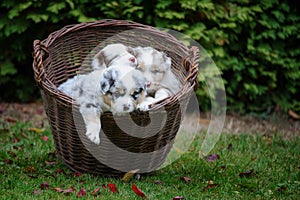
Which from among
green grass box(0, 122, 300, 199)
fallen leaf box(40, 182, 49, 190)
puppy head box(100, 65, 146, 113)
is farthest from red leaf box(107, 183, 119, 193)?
puppy head box(100, 65, 146, 113)

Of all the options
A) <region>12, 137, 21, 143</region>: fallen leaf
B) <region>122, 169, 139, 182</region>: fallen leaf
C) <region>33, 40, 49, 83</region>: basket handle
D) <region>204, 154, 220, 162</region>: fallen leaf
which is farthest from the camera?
<region>12, 137, 21, 143</region>: fallen leaf

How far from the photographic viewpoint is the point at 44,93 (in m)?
3.53

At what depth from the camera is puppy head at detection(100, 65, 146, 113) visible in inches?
123

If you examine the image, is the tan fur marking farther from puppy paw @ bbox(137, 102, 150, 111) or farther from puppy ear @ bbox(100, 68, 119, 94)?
puppy paw @ bbox(137, 102, 150, 111)

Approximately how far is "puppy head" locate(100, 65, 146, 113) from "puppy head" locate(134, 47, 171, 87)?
737 millimetres

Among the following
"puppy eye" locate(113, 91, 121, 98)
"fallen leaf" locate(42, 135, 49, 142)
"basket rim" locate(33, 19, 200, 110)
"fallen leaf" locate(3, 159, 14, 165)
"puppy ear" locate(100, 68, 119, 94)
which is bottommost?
"fallen leaf" locate(42, 135, 49, 142)

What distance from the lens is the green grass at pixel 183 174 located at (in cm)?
332

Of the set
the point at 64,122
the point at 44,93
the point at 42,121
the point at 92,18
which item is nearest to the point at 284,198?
the point at 64,122

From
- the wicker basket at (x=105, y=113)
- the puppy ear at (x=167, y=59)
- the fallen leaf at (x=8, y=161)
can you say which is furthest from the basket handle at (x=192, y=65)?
the fallen leaf at (x=8, y=161)

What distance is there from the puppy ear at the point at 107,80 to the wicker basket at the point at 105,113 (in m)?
0.17

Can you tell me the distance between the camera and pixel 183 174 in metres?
3.84

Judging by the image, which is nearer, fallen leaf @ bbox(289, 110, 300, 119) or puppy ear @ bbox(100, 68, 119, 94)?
puppy ear @ bbox(100, 68, 119, 94)

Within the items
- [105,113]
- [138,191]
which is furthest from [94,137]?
[138,191]

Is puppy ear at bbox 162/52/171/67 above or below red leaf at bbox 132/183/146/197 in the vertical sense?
above
